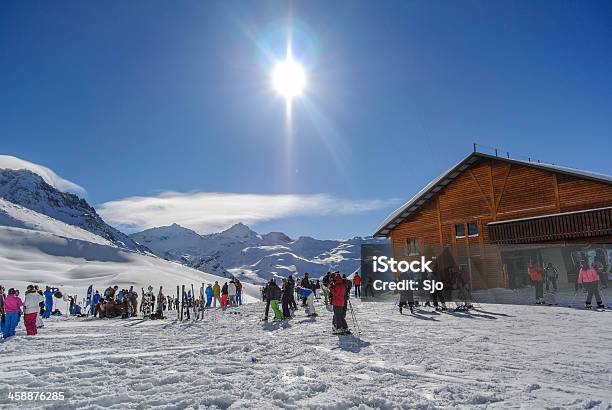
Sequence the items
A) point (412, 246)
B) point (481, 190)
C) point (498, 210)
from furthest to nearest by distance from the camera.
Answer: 1. point (412, 246)
2. point (481, 190)
3. point (498, 210)

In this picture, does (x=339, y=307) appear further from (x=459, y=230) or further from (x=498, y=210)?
(x=459, y=230)

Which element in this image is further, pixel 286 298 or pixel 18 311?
pixel 286 298

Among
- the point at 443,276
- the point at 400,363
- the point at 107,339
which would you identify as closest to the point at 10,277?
the point at 107,339

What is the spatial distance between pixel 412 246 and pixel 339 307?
68.6 ft

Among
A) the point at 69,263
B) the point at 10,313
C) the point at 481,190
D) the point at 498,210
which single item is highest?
the point at 481,190

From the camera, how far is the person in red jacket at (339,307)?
12531 millimetres

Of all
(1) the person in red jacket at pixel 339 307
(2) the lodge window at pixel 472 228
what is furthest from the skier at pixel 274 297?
(2) the lodge window at pixel 472 228

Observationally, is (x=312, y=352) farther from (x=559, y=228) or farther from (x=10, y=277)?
(x=10, y=277)

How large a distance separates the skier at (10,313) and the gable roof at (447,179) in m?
24.5

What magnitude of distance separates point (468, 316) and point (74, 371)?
1303 centimetres

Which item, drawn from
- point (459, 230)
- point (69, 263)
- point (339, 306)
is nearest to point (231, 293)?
point (459, 230)

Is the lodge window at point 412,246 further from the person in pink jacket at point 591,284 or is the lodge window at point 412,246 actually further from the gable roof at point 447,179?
the person in pink jacket at point 591,284

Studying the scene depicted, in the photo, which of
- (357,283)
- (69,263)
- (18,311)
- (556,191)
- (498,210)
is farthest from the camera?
(69,263)

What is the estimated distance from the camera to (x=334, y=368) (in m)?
7.98
